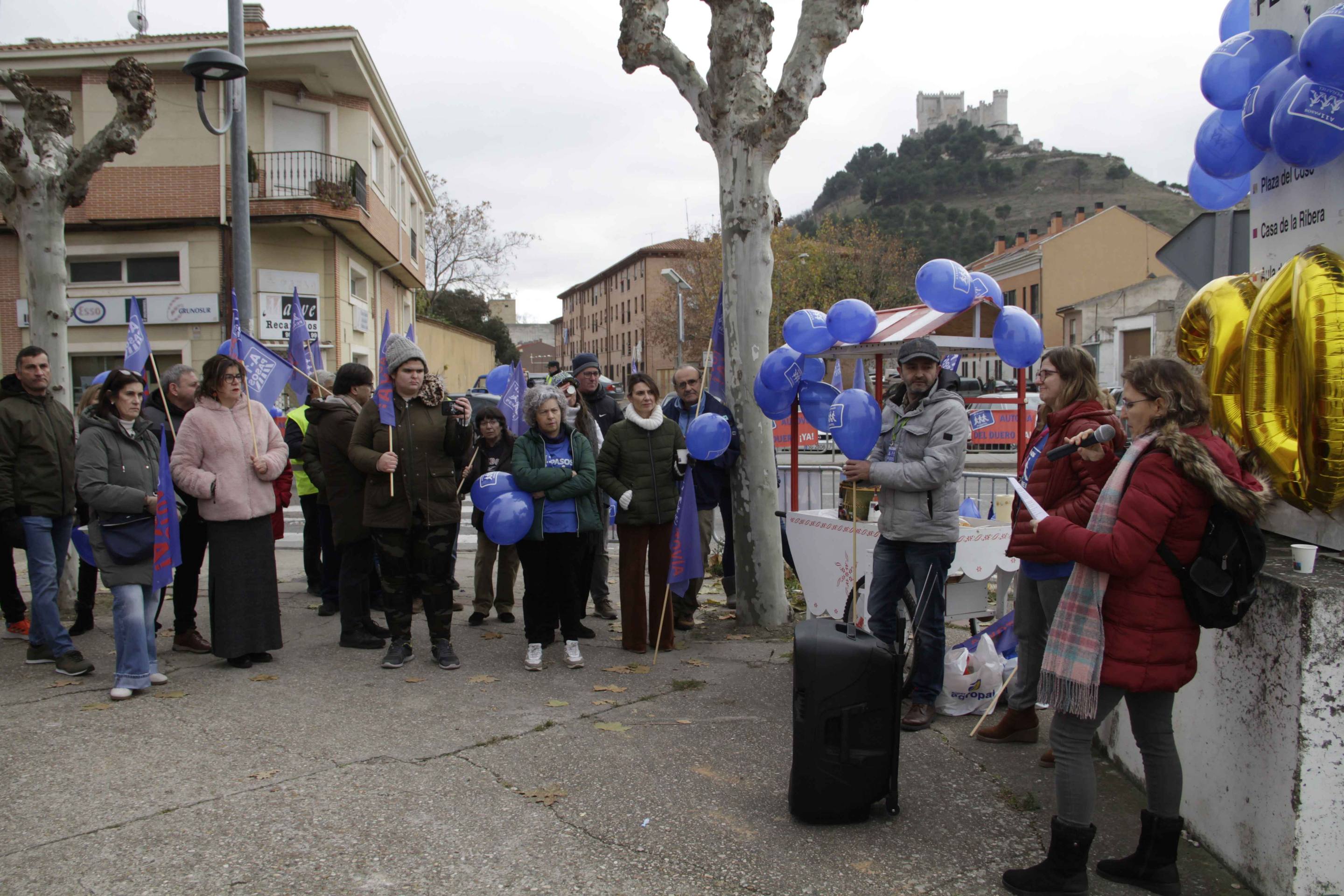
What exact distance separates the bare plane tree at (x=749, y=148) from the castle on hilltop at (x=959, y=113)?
519 feet

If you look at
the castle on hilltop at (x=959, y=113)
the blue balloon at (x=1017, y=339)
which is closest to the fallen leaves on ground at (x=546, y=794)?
the blue balloon at (x=1017, y=339)

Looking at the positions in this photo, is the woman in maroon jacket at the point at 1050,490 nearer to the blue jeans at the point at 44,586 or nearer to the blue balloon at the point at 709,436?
the blue balloon at the point at 709,436

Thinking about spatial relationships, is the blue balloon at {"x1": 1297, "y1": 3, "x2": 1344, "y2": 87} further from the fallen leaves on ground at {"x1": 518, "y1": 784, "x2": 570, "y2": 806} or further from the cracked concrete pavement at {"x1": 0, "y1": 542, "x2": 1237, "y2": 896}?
the fallen leaves on ground at {"x1": 518, "y1": 784, "x2": 570, "y2": 806}

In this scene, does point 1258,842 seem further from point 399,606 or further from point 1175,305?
point 1175,305

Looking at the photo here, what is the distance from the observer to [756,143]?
6.85 meters

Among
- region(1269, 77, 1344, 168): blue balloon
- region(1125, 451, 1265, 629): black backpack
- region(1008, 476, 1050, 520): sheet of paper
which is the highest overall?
region(1269, 77, 1344, 168): blue balloon

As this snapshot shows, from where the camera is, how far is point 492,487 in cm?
630

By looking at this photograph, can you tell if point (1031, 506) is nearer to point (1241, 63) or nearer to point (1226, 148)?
point (1226, 148)

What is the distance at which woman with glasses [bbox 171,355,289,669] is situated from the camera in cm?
585

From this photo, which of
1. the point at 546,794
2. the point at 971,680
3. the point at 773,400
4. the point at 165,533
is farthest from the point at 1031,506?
the point at 165,533

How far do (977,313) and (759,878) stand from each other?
159 inches

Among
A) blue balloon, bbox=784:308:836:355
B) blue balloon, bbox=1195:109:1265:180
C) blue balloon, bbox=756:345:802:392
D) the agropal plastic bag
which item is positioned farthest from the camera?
blue balloon, bbox=756:345:802:392

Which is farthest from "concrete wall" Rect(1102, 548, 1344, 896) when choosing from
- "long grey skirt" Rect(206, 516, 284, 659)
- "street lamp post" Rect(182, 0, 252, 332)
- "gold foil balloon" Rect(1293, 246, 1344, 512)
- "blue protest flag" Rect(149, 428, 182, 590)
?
"street lamp post" Rect(182, 0, 252, 332)

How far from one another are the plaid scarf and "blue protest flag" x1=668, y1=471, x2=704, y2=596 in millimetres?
3368
